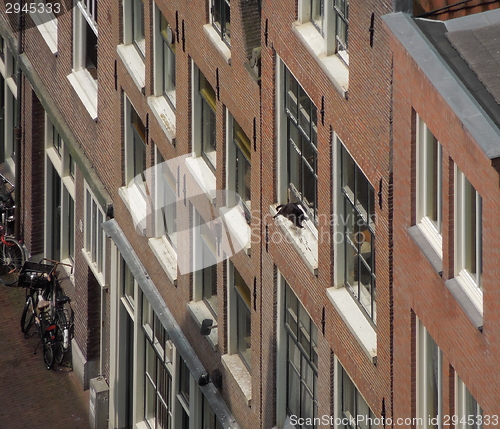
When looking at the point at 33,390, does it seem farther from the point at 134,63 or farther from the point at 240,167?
the point at 240,167

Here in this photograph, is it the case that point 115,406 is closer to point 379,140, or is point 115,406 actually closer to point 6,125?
point 6,125

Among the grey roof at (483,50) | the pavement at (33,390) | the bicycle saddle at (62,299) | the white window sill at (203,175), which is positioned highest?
the grey roof at (483,50)

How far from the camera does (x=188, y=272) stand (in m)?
20.3

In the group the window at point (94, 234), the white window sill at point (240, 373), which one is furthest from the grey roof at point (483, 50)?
the window at point (94, 234)

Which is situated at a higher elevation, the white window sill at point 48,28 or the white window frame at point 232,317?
the white window sill at point 48,28

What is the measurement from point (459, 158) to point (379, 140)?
203 centimetres

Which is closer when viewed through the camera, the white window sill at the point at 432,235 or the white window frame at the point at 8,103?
the white window sill at the point at 432,235

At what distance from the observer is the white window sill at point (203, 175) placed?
18969mm

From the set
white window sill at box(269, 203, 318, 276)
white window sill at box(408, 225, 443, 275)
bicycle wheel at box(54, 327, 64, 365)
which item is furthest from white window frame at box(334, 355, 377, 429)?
bicycle wheel at box(54, 327, 64, 365)

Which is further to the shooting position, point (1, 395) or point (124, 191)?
point (1, 395)

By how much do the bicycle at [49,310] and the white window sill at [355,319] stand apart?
11.7 metres

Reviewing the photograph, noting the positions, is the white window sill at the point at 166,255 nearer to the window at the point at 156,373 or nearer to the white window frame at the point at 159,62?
the window at the point at 156,373

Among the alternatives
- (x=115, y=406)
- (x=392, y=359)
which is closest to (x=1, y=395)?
(x=115, y=406)

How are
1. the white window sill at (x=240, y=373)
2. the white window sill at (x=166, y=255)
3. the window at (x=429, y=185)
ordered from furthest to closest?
the white window sill at (x=166, y=255)
the white window sill at (x=240, y=373)
the window at (x=429, y=185)
